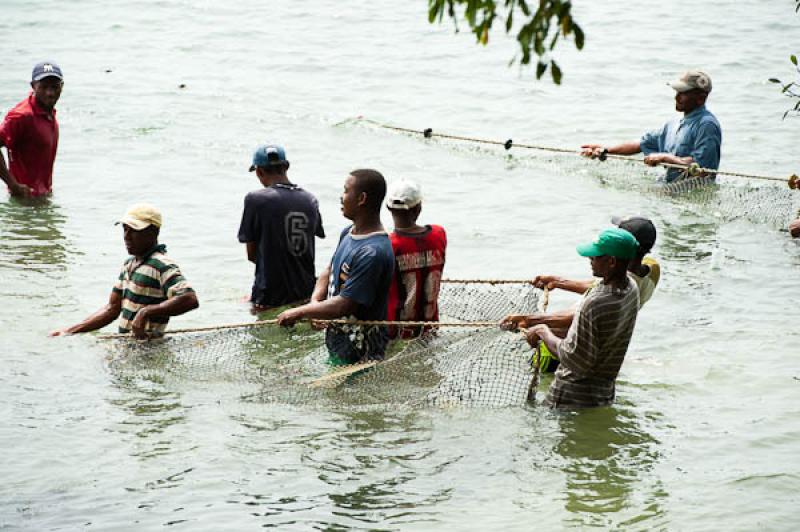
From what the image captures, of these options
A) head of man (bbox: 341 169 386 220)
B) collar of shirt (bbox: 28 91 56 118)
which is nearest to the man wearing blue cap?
head of man (bbox: 341 169 386 220)

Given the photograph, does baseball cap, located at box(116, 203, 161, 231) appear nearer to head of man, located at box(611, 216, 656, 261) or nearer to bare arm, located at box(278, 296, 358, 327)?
bare arm, located at box(278, 296, 358, 327)

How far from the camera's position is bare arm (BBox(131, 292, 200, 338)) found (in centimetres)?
738

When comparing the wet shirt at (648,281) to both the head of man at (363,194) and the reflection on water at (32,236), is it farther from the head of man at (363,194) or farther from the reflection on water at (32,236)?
the reflection on water at (32,236)

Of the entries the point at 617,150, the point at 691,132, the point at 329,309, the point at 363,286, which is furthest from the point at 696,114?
the point at 329,309

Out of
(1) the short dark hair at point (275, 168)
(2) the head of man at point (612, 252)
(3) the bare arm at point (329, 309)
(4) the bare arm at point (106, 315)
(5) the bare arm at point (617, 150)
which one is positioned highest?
(5) the bare arm at point (617, 150)

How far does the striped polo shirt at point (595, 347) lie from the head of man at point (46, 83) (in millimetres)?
6803

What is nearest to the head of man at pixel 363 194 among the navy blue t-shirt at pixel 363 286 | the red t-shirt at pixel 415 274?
the navy blue t-shirt at pixel 363 286

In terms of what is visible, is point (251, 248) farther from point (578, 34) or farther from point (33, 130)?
point (578, 34)

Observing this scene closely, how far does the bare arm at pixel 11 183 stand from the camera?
38.2 ft

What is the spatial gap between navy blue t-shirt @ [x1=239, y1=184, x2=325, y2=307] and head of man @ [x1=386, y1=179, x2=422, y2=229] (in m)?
1.24

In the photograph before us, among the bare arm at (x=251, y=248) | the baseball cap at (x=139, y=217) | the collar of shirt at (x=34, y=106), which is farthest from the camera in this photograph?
the collar of shirt at (x=34, y=106)

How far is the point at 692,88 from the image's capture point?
39.9 feet

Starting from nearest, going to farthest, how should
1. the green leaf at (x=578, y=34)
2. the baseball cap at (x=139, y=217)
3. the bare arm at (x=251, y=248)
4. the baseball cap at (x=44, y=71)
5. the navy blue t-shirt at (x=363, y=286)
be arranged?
the green leaf at (x=578, y=34)
the navy blue t-shirt at (x=363, y=286)
the baseball cap at (x=139, y=217)
the bare arm at (x=251, y=248)
the baseball cap at (x=44, y=71)

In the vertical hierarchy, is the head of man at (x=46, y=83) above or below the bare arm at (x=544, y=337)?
above
